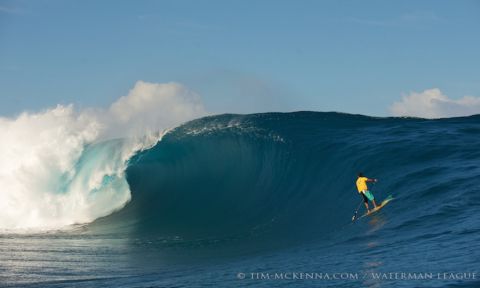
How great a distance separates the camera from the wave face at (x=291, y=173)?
13.7 m

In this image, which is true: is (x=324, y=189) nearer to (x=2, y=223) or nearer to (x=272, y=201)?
(x=272, y=201)

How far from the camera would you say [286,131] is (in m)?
21.4

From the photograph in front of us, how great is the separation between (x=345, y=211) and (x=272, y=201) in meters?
3.11

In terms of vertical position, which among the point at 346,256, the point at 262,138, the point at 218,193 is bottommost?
the point at 346,256

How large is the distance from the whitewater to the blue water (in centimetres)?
4

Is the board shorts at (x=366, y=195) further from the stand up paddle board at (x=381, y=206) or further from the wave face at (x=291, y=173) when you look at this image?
the wave face at (x=291, y=173)

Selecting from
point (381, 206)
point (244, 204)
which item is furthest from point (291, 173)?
point (381, 206)

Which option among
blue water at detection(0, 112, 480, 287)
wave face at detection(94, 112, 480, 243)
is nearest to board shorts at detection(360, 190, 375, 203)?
blue water at detection(0, 112, 480, 287)

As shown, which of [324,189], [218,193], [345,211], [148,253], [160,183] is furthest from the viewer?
[160,183]

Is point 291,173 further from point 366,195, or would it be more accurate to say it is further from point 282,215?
point 366,195

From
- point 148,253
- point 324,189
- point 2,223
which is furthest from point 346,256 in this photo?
point 2,223

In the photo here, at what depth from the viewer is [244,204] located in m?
17.2

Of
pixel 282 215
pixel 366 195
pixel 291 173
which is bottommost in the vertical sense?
pixel 282 215

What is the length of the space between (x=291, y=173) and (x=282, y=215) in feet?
10.3
